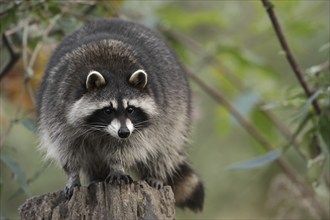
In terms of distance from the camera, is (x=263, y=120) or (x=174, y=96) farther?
(x=263, y=120)

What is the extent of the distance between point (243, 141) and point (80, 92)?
18.6 ft

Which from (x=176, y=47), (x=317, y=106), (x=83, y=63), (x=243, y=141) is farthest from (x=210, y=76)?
(x=83, y=63)

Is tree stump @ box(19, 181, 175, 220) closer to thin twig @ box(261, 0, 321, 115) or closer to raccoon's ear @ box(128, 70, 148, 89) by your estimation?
raccoon's ear @ box(128, 70, 148, 89)

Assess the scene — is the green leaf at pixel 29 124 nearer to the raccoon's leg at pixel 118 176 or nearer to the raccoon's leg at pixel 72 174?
the raccoon's leg at pixel 72 174

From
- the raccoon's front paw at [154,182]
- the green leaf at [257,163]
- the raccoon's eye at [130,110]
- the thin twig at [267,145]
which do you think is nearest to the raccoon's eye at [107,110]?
the raccoon's eye at [130,110]

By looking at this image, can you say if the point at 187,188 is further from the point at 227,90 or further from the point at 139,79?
the point at 227,90

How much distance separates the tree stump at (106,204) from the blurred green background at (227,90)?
1385mm

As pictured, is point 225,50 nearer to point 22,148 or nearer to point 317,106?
point 317,106

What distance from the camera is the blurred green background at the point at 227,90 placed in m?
7.72

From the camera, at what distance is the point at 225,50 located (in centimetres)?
888

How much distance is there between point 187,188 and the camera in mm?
7633

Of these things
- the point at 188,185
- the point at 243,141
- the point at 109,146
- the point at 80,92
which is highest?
the point at 80,92

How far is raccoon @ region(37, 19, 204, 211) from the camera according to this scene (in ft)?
22.2

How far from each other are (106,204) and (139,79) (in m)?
1.37
